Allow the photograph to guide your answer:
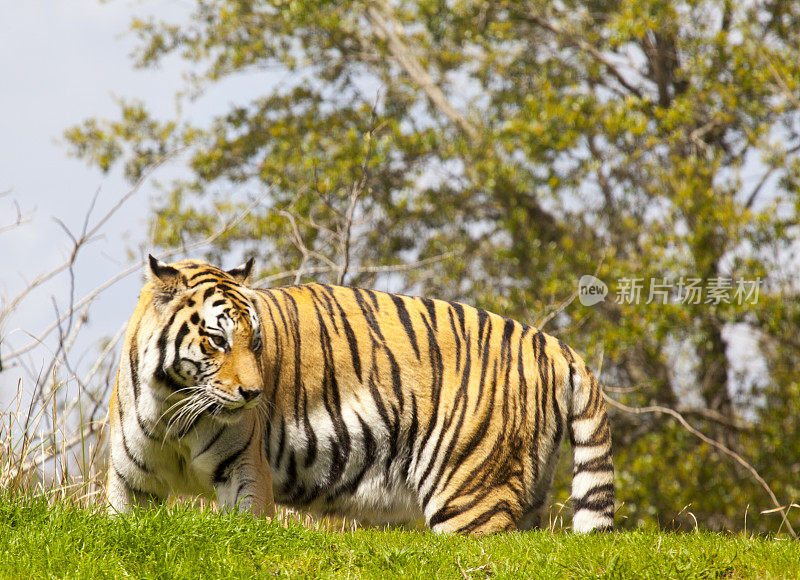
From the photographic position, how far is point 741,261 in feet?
36.6

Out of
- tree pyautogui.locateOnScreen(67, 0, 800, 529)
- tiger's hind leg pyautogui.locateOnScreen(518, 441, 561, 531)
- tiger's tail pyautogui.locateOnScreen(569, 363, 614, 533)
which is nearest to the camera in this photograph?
tiger's tail pyautogui.locateOnScreen(569, 363, 614, 533)

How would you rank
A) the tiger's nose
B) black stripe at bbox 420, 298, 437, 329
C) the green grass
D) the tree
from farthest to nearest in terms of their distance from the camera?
the tree
black stripe at bbox 420, 298, 437, 329
the tiger's nose
the green grass

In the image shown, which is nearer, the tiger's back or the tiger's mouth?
the tiger's mouth

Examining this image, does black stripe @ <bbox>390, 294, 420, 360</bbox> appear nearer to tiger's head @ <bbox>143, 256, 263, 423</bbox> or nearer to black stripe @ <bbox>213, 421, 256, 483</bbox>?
tiger's head @ <bbox>143, 256, 263, 423</bbox>

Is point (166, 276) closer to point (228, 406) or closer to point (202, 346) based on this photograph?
point (202, 346)

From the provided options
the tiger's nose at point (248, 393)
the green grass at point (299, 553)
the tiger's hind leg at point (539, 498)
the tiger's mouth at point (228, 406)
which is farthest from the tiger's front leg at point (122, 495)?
the tiger's hind leg at point (539, 498)

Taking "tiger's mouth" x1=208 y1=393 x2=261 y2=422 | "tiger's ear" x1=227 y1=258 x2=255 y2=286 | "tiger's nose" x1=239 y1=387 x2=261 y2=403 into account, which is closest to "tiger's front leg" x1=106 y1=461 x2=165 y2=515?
"tiger's mouth" x1=208 y1=393 x2=261 y2=422

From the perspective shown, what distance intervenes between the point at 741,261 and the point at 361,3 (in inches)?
274

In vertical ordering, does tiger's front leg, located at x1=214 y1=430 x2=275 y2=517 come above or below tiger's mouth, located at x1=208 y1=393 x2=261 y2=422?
below

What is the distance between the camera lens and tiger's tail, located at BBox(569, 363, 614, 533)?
5.11 meters

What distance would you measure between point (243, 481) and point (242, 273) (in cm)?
122

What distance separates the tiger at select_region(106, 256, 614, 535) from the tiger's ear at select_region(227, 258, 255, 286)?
12 millimetres

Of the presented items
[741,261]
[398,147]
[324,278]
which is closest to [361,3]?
[398,147]

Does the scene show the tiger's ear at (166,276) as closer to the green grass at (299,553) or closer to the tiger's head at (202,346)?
the tiger's head at (202,346)
